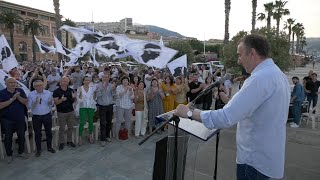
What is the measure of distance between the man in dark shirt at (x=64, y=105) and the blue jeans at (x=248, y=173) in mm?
5159

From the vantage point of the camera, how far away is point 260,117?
230cm

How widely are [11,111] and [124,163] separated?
8.43 feet

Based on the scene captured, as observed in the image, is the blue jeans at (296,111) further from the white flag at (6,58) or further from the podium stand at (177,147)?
the white flag at (6,58)

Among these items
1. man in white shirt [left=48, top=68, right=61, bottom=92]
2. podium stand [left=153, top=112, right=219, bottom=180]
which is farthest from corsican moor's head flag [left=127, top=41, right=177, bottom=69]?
podium stand [left=153, top=112, right=219, bottom=180]

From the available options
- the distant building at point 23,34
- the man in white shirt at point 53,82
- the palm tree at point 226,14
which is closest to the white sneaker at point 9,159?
the man in white shirt at point 53,82

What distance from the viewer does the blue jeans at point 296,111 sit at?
982 centimetres

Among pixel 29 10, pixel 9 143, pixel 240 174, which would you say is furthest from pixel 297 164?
pixel 29 10

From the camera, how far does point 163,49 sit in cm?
1054

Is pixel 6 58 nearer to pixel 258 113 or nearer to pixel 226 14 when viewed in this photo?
pixel 258 113

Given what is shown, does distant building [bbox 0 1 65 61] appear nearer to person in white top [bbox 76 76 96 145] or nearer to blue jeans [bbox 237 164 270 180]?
person in white top [bbox 76 76 96 145]

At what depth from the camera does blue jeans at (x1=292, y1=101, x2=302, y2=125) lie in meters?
9.82

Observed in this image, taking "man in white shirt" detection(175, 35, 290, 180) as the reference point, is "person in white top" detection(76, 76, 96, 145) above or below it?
below

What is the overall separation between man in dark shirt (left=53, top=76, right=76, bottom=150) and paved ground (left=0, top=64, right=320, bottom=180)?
538mm

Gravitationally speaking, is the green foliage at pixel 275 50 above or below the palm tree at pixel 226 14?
below
